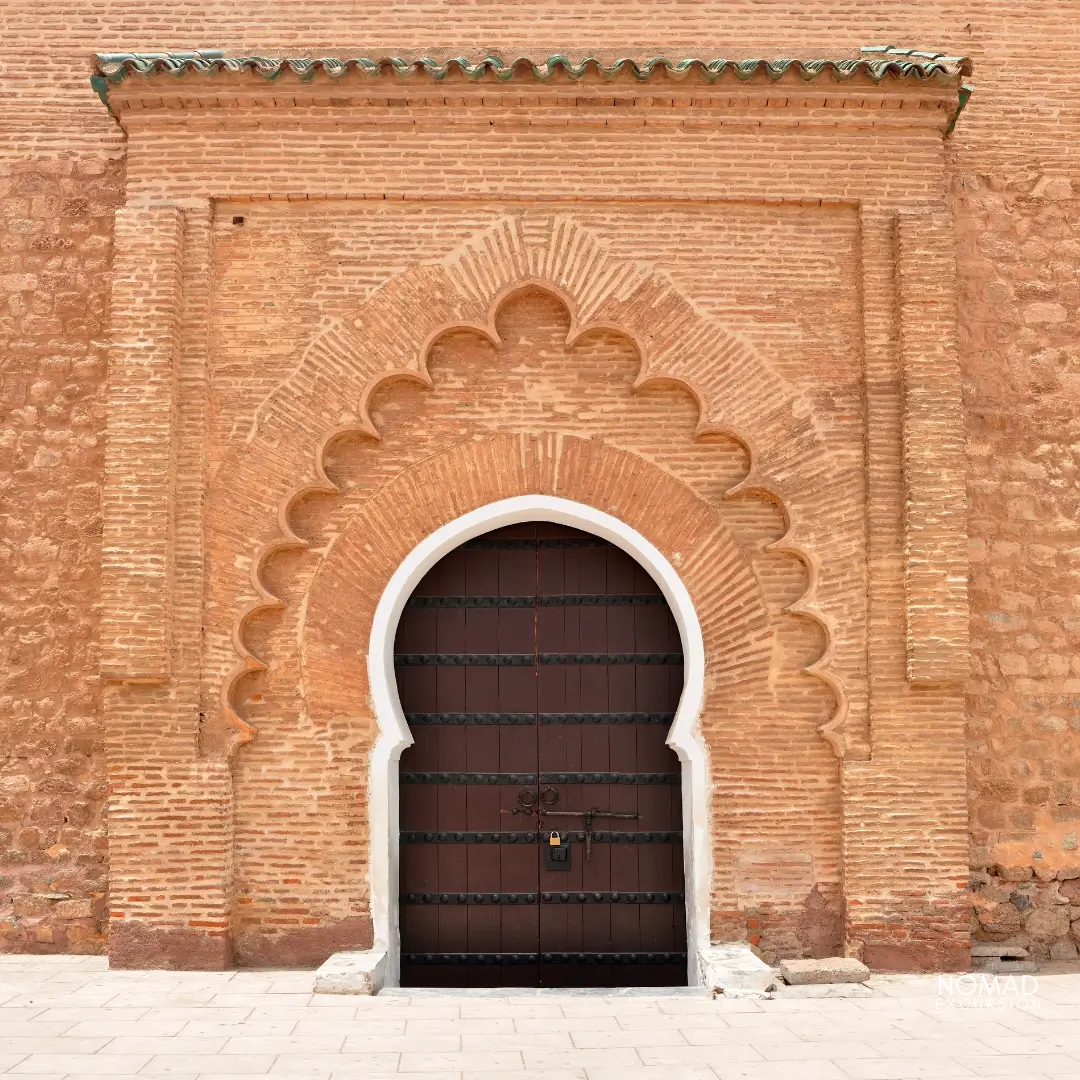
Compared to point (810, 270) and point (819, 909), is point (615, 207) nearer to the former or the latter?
point (810, 270)

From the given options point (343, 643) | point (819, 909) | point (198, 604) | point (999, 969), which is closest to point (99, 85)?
point (198, 604)

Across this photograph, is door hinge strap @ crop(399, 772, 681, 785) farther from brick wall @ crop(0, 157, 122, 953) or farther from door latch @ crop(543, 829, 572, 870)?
brick wall @ crop(0, 157, 122, 953)

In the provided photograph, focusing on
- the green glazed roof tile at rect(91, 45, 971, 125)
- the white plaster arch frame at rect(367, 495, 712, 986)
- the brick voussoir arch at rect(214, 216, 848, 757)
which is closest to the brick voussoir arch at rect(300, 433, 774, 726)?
the white plaster arch frame at rect(367, 495, 712, 986)

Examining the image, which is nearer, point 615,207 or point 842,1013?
point 842,1013

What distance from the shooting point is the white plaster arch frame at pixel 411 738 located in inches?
234

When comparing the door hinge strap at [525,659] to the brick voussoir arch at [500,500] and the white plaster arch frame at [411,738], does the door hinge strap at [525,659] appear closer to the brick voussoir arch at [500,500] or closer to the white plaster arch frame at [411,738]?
the white plaster arch frame at [411,738]

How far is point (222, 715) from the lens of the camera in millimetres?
5914

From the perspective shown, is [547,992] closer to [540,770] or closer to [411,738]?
[540,770]

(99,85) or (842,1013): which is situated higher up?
(99,85)

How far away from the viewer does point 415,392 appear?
6.25 meters

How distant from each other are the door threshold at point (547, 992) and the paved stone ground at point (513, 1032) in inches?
1.9

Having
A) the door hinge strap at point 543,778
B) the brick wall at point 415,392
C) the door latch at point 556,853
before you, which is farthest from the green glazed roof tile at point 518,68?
the door latch at point 556,853

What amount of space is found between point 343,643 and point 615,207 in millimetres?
2694

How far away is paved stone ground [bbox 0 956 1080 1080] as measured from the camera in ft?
14.2
